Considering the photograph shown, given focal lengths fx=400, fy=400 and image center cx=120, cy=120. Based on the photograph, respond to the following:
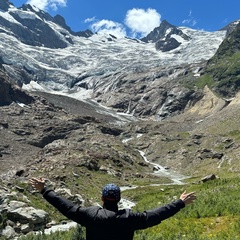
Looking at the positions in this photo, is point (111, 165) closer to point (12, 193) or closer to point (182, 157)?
point (182, 157)

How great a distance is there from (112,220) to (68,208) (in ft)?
3.57

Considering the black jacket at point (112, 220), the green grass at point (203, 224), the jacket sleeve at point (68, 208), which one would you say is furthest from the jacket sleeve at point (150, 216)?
the green grass at point (203, 224)

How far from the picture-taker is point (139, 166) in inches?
5802

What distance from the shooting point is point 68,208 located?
28.9 ft

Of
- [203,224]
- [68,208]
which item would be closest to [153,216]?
[68,208]

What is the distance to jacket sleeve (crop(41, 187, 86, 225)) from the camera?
866 centimetres

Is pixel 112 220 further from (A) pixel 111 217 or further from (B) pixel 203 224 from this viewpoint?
(B) pixel 203 224

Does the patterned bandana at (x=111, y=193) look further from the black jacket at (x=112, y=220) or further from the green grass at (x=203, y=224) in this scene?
the green grass at (x=203, y=224)

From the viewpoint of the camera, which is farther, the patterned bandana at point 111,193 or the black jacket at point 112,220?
the patterned bandana at point 111,193

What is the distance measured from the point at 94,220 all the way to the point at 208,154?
154 m

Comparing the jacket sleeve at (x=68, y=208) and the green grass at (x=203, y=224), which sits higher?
the jacket sleeve at (x=68, y=208)

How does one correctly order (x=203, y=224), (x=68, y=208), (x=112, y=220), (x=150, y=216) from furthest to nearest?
(x=203, y=224) → (x=68, y=208) → (x=150, y=216) → (x=112, y=220)

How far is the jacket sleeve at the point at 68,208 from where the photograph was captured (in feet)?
28.4

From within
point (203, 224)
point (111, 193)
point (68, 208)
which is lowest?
point (203, 224)
